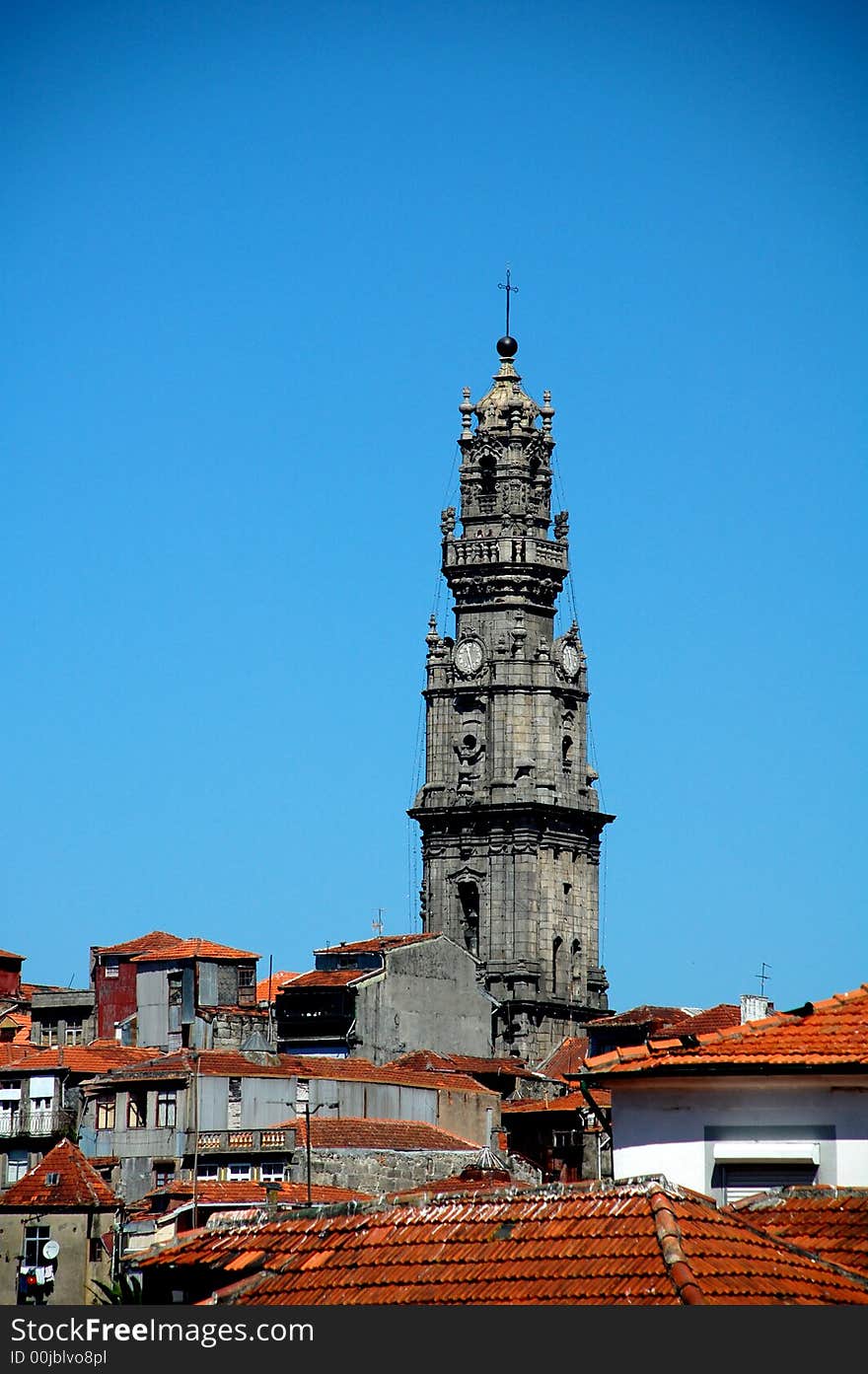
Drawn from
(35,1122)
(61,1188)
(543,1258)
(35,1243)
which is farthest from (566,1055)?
(543,1258)

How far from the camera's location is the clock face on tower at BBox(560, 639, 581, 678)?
141 meters

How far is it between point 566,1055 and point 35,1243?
52015 millimetres

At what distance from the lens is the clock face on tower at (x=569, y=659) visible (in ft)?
462

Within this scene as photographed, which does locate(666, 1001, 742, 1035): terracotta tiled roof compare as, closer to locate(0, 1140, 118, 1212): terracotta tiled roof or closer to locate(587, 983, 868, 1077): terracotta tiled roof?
locate(0, 1140, 118, 1212): terracotta tiled roof

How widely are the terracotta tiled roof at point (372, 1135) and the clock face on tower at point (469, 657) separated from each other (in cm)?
4229

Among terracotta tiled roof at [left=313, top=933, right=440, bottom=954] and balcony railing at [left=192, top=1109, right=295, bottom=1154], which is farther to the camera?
terracotta tiled roof at [left=313, top=933, right=440, bottom=954]

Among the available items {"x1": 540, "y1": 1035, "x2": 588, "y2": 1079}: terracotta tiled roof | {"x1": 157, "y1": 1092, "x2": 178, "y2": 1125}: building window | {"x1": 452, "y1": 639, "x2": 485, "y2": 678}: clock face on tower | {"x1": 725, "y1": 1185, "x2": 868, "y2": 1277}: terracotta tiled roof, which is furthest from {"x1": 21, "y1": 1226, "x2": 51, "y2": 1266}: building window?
{"x1": 452, "y1": 639, "x2": 485, "y2": 678}: clock face on tower

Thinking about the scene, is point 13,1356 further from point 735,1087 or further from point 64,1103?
point 64,1103

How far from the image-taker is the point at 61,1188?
80.3 metres

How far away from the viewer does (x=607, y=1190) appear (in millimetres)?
28766

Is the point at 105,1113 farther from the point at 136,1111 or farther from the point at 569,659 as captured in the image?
the point at 569,659

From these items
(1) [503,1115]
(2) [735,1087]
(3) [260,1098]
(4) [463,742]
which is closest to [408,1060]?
(1) [503,1115]

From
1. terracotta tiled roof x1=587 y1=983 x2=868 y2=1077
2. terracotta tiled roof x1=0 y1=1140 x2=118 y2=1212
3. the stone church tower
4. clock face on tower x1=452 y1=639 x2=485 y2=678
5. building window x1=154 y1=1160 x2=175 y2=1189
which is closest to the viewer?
terracotta tiled roof x1=587 y1=983 x2=868 y2=1077

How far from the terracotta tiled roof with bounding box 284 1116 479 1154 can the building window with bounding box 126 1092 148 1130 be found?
171 inches
